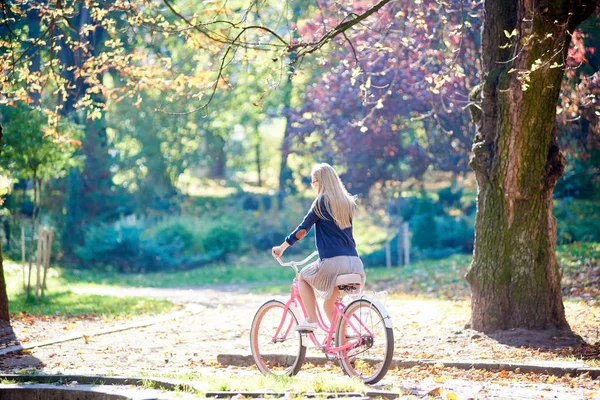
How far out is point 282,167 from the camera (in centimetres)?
3466

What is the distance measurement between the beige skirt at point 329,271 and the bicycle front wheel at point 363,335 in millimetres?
253

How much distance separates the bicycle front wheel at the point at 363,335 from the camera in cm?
700

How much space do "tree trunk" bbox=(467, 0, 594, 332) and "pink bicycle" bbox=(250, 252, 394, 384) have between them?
96.9 inches

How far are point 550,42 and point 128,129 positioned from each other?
86.4 ft

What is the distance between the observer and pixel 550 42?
373 inches

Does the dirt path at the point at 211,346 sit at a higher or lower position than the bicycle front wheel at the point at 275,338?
lower

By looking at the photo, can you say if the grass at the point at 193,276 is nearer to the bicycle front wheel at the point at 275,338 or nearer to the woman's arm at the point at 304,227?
the bicycle front wheel at the point at 275,338

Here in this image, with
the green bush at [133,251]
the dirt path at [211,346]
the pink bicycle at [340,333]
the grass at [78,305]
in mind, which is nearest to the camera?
the pink bicycle at [340,333]

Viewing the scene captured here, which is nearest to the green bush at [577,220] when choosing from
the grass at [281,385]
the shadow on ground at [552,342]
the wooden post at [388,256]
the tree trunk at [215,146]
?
the wooden post at [388,256]

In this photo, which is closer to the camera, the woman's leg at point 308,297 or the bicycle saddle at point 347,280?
the bicycle saddle at point 347,280

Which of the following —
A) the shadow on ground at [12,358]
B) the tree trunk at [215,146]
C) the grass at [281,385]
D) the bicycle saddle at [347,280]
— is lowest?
the shadow on ground at [12,358]

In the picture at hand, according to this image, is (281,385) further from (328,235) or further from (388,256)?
(388,256)

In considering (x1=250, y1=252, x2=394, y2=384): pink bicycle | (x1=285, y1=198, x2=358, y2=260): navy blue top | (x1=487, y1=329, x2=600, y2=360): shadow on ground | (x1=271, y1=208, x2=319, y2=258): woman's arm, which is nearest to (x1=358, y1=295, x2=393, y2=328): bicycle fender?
(x1=250, y1=252, x2=394, y2=384): pink bicycle

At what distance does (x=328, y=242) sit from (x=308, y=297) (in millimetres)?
525
